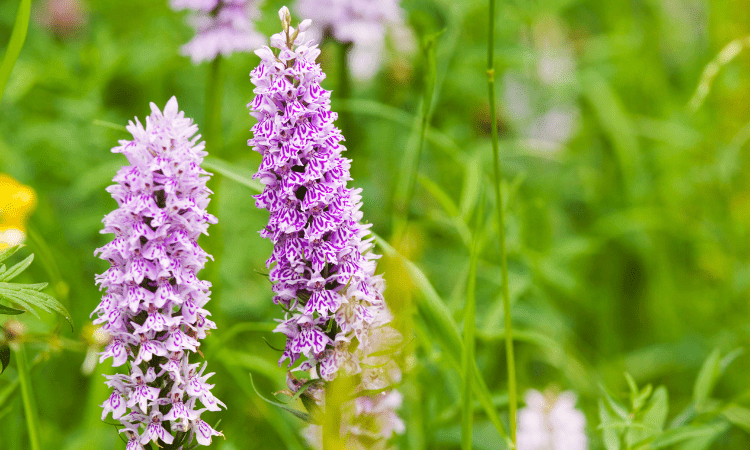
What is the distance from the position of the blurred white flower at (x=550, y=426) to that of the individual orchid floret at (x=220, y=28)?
1.65 meters

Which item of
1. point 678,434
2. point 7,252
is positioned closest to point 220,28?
point 7,252

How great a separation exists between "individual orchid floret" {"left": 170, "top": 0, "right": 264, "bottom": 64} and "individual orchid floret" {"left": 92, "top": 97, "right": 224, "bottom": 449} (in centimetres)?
153

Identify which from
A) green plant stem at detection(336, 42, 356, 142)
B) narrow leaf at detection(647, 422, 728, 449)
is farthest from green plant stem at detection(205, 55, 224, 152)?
narrow leaf at detection(647, 422, 728, 449)

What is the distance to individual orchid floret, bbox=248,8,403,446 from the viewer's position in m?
1.15

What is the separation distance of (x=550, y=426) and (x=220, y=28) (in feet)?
6.20

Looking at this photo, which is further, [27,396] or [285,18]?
[27,396]

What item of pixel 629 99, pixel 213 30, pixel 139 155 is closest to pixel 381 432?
pixel 139 155

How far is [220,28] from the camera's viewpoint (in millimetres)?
2705

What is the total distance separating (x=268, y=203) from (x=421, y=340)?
36.7 inches

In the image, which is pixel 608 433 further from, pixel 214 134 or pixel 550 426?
pixel 214 134

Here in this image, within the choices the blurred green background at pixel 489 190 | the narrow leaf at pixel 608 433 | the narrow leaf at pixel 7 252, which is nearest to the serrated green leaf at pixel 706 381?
the narrow leaf at pixel 608 433

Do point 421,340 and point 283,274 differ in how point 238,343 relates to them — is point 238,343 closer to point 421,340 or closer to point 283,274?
point 421,340

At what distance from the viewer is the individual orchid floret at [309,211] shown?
3.78ft

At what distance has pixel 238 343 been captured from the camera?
2943 millimetres
